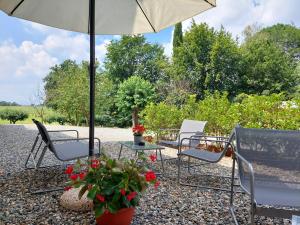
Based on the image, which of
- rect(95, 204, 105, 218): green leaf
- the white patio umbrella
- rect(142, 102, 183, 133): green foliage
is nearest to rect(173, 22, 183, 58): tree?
rect(142, 102, 183, 133): green foliage

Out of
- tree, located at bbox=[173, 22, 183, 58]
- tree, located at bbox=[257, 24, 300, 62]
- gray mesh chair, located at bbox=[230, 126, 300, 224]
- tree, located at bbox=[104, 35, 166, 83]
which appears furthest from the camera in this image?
tree, located at bbox=[257, 24, 300, 62]

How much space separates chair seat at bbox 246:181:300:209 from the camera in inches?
Result: 77.6

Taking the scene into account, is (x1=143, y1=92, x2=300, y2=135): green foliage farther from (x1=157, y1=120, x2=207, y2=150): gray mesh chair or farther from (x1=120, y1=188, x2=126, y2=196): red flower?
(x1=120, y1=188, x2=126, y2=196): red flower

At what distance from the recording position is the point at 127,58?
19609 millimetres

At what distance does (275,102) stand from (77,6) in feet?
11.7

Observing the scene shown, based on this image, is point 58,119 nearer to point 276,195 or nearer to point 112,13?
point 112,13

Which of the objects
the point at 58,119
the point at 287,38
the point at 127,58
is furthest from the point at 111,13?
the point at 287,38

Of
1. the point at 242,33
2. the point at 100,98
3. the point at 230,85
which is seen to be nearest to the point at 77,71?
the point at 100,98

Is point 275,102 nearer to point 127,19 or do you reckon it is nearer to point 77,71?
point 127,19

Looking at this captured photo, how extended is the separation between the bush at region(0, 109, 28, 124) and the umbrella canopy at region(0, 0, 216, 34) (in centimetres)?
1210

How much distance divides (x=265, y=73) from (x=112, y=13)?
17083mm

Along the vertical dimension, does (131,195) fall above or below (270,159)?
below

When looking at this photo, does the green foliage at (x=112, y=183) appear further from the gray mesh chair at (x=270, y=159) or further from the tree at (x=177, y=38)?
the tree at (x=177, y=38)

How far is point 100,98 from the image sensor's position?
1437cm
